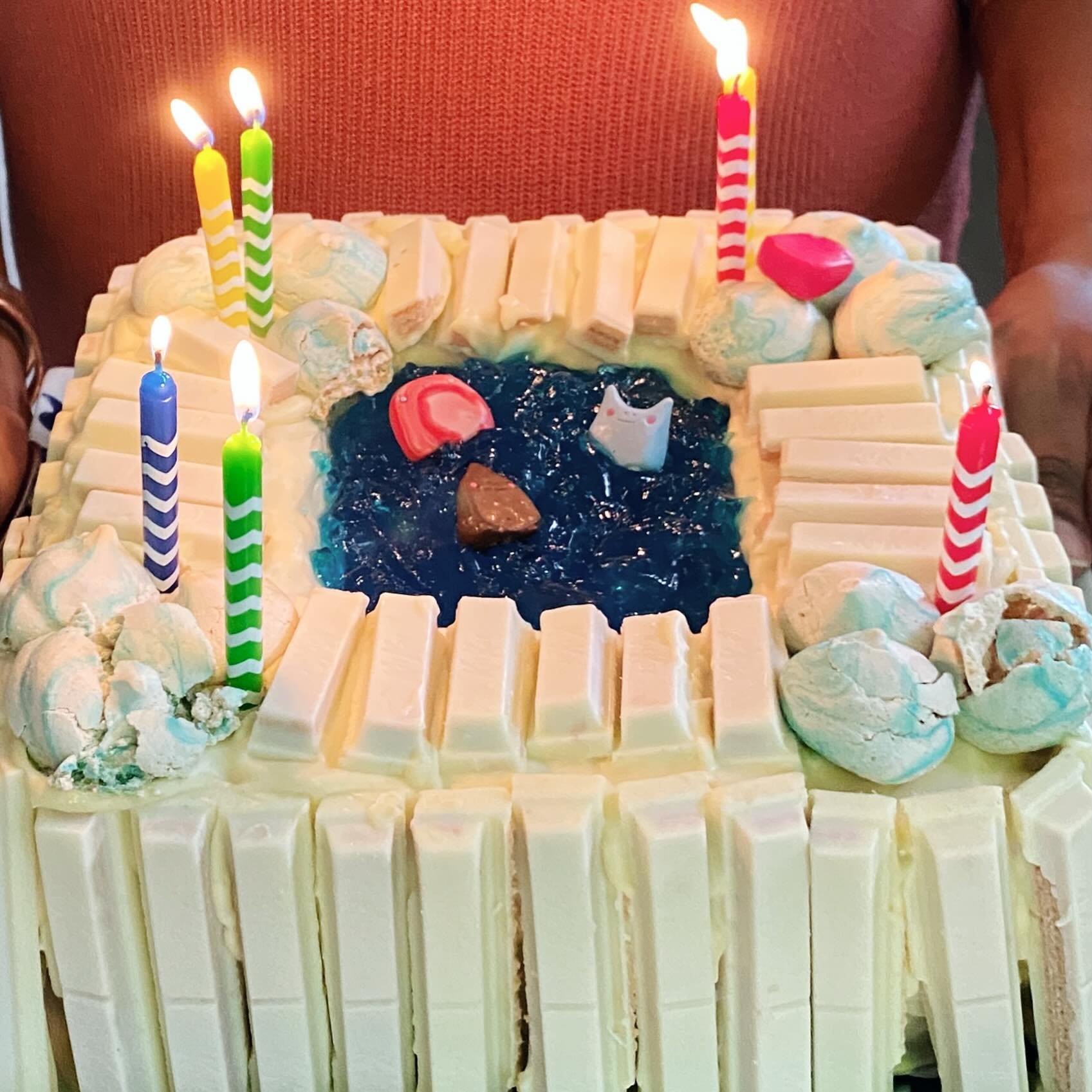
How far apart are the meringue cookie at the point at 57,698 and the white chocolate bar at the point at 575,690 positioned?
315 millimetres

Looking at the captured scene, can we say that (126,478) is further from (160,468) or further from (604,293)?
(604,293)

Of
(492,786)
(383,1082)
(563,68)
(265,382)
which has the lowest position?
(383,1082)

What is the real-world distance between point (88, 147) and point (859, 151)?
3.52 ft

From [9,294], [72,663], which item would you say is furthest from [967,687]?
[9,294]

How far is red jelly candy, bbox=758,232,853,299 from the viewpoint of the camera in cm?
145

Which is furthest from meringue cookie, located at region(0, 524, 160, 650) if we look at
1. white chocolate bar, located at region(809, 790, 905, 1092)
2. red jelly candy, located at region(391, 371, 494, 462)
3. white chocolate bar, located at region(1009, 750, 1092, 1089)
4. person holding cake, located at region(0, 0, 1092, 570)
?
person holding cake, located at region(0, 0, 1092, 570)

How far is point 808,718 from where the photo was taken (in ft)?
3.47

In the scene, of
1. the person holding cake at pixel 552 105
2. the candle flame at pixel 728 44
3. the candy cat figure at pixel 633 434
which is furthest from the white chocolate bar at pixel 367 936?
the person holding cake at pixel 552 105

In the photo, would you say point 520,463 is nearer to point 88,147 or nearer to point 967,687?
point 967,687

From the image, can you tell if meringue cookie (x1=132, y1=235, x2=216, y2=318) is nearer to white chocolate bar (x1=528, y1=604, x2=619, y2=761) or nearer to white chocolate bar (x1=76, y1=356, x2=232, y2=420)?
white chocolate bar (x1=76, y1=356, x2=232, y2=420)

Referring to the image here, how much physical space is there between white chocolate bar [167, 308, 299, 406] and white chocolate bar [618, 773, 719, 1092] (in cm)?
57

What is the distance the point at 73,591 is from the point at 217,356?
1.24 feet

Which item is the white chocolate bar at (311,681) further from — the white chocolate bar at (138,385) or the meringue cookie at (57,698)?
the white chocolate bar at (138,385)

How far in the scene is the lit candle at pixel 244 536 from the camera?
1.00 metres
